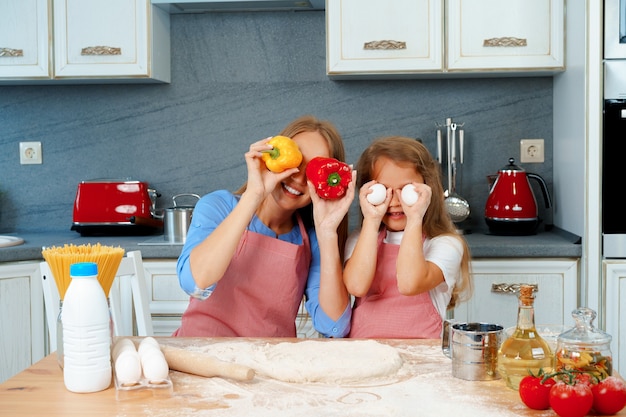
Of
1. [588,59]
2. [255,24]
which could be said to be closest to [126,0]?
[255,24]

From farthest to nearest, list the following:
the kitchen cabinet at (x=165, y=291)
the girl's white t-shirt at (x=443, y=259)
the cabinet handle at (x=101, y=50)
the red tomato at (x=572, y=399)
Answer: the cabinet handle at (x=101, y=50) < the kitchen cabinet at (x=165, y=291) < the girl's white t-shirt at (x=443, y=259) < the red tomato at (x=572, y=399)

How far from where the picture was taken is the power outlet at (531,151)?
3.28 metres

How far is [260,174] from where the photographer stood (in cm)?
170

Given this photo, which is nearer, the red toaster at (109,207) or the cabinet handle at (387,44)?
the cabinet handle at (387,44)

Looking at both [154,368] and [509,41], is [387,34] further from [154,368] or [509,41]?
[154,368]

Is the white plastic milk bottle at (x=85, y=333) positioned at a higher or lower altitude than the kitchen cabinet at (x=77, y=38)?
lower

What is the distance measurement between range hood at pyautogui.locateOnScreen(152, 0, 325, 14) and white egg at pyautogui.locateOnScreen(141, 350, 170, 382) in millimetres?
2067

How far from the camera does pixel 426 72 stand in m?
2.99

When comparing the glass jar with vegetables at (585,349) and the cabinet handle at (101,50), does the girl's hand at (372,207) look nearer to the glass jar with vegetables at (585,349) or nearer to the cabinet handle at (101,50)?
the glass jar with vegetables at (585,349)

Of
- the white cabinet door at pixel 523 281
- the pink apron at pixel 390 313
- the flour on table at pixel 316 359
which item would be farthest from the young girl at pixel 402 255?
the white cabinet door at pixel 523 281

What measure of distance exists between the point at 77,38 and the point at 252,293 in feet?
5.56

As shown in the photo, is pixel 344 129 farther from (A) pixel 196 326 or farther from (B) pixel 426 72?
(A) pixel 196 326

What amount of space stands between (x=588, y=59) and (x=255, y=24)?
54.3 inches

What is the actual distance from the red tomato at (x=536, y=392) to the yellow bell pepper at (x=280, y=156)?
2.45ft
